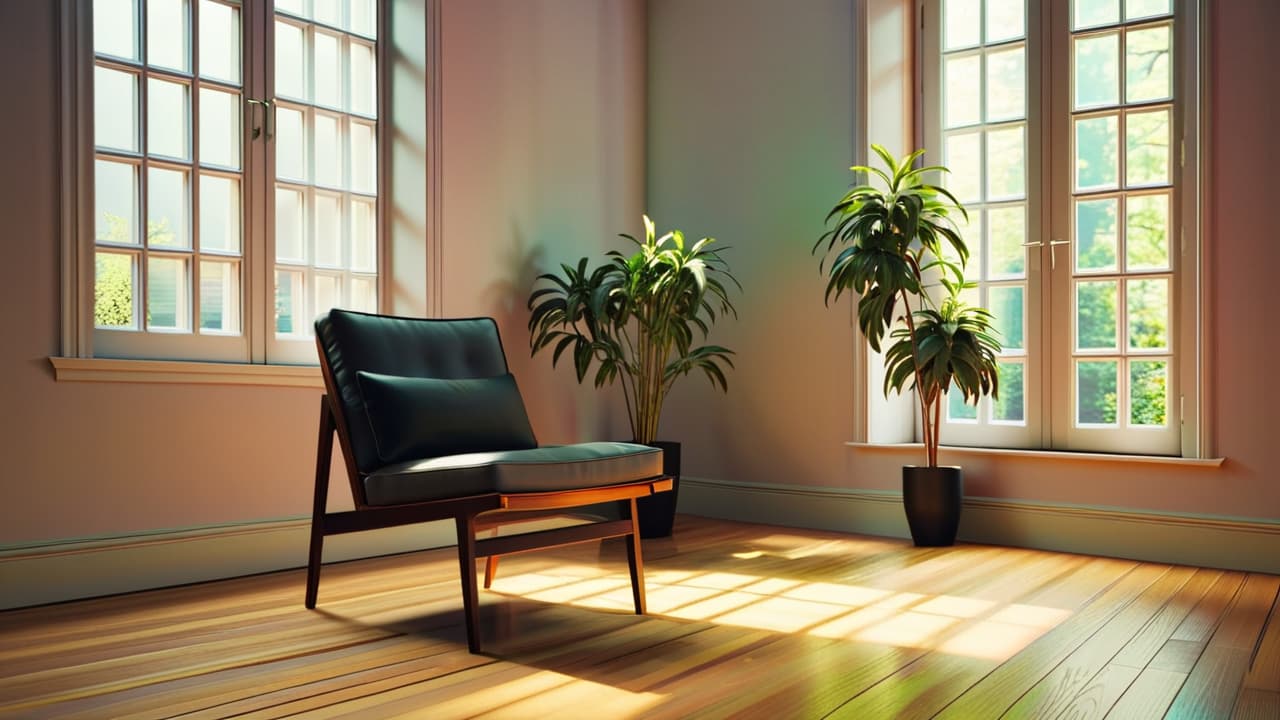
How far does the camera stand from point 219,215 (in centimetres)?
352

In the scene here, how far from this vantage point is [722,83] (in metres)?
4.91

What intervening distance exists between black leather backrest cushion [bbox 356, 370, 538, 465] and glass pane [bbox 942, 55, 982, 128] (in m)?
2.59

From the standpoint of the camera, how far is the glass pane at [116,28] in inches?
128

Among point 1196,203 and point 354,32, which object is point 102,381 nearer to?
point 354,32

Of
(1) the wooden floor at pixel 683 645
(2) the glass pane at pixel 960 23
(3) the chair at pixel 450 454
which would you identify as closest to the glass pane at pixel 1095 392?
(1) the wooden floor at pixel 683 645

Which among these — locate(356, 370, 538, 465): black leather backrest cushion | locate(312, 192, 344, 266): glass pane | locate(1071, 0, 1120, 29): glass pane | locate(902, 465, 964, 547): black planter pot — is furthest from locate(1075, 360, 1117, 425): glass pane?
locate(312, 192, 344, 266): glass pane

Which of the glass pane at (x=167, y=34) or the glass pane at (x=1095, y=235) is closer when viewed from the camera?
the glass pane at (x=167, y=34)

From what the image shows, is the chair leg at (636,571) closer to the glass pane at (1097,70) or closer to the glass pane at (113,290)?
the glass pane at (113,290)

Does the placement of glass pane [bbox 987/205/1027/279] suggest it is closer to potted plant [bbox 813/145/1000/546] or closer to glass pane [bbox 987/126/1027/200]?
glass pane [bbox 987/126/1027/200]

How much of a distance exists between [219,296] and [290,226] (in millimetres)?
414

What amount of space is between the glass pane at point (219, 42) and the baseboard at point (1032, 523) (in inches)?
110

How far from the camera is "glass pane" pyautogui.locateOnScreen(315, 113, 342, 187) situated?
386cm

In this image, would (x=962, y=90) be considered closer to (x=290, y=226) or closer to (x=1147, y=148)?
(x=1147, y=148)

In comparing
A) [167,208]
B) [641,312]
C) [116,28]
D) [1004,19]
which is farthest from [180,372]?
[1004,19]
